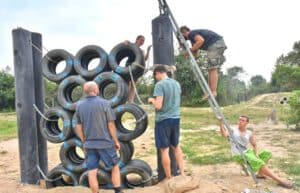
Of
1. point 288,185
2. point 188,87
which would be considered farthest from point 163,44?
point 188,87

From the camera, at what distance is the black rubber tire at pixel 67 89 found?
7.52 meters

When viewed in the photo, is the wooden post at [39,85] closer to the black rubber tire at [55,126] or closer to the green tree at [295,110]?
the black rubber tire at [55,126]

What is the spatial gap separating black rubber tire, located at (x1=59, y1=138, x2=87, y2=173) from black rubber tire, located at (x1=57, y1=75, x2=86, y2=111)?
1.88 feet

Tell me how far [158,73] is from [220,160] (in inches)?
158

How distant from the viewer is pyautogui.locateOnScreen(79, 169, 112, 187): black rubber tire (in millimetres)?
7170

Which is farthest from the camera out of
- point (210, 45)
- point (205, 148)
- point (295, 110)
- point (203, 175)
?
point (295, 110)

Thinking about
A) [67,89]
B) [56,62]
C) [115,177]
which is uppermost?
[56,62]

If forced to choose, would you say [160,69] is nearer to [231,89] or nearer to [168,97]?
[168,97]

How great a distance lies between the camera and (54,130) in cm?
784

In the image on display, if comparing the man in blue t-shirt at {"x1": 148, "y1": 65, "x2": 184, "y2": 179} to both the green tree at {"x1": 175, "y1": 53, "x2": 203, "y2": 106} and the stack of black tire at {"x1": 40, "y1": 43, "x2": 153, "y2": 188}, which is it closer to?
the stack of black tire at {"x1": 40, "y1": 43, "x2": 153, "y2": 188}

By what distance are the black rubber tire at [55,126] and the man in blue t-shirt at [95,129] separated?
3.43 feet

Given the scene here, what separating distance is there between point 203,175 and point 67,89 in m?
3.07

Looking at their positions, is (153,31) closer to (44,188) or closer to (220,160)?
(44,188)

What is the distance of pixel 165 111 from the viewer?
22.2ft
